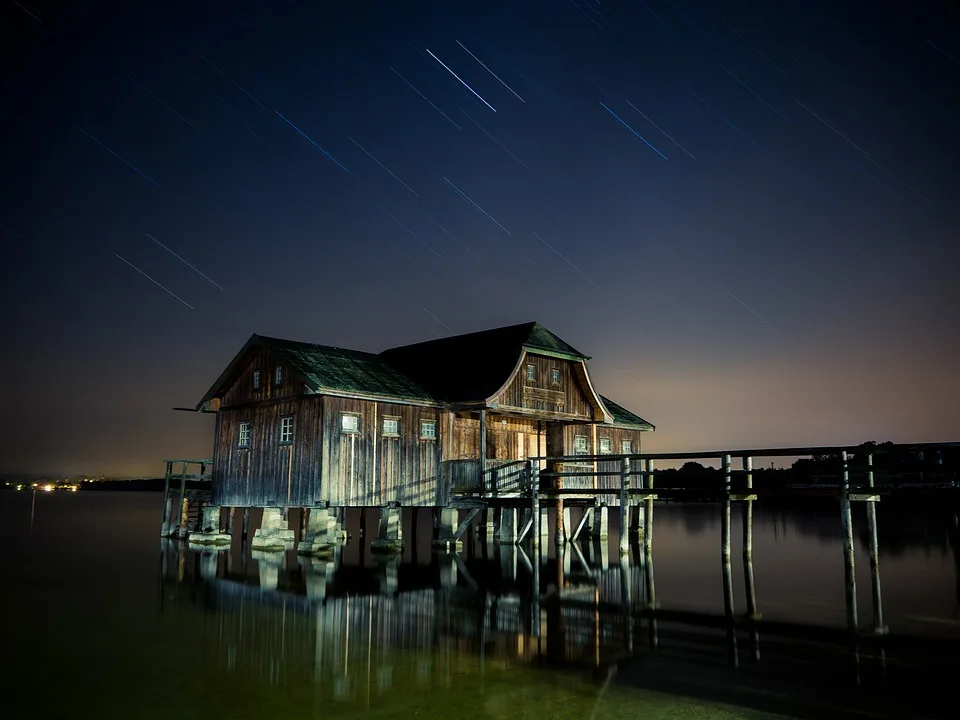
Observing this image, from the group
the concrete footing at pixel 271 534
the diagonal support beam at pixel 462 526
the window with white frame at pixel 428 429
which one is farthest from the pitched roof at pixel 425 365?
the concrete footing at pixel 271 534

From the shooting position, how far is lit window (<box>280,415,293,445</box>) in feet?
95.8

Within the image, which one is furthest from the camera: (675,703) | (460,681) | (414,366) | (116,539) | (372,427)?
(116,539)

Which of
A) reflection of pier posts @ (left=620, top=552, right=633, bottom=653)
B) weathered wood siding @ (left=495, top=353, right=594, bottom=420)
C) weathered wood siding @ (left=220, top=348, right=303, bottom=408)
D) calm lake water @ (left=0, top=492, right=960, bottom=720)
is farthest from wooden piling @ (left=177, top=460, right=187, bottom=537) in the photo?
reflection of pier posts @ (left=620, top=552, right=633, bottom=653)

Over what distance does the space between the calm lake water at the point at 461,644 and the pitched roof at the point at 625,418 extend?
554 inches

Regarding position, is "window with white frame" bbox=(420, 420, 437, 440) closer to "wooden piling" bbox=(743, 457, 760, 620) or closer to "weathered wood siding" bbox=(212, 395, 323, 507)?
"weathered wood siding" bbox=(212, 395, 323, 507)

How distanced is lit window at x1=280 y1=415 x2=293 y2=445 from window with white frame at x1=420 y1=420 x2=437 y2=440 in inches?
193

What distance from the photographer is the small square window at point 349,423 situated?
28188 millimetres

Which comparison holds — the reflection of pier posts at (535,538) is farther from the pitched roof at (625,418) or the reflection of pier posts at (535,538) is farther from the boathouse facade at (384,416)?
the pitched roof at (625,418)

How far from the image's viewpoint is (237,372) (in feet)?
106

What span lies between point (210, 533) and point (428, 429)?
12.5 m

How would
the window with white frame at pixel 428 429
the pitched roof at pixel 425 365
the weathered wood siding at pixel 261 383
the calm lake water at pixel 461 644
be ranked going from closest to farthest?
the calm lake water at pixel 461 644
the pitched roof at pixel 425 365
the weathered wood siding at pixel 261 383
the window with white frame at pixel 428 429

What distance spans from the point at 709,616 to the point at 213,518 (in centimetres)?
2621

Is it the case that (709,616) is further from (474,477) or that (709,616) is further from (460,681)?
(474,477)

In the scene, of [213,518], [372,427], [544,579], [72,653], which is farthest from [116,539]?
[72,653]
